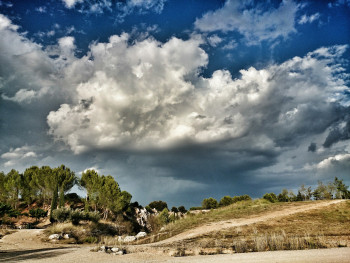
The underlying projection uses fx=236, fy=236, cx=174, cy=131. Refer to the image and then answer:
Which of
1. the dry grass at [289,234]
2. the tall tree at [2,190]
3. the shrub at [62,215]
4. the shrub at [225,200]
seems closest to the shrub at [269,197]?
the shrub at [225,200]

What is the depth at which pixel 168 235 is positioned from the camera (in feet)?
63.3

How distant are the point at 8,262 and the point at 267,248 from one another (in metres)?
11.2

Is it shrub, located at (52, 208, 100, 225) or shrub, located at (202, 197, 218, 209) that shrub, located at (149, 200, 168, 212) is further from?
shrub, located at (52, 208, 100, 225)

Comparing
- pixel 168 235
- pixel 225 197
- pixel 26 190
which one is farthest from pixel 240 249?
pixel 225 197

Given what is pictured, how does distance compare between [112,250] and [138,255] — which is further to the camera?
[112,250]

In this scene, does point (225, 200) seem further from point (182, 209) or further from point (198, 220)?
point (198, 220)

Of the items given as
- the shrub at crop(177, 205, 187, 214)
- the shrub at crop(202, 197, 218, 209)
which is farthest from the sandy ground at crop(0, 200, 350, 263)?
the shrub at crop(177, 205, 187, 214)

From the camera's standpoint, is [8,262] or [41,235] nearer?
[8,262]

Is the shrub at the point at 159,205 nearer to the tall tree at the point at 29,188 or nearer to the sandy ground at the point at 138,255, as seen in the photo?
the tall tree at the point at 29,188

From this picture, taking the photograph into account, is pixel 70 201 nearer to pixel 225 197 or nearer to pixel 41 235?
pixel 41 235

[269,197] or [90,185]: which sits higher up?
[90,185]

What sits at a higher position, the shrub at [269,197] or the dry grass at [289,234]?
the shrub at [269,197]

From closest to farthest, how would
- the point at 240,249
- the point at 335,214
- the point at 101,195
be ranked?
the point at 240,249 → the point at 335,214 → the point at 101,195

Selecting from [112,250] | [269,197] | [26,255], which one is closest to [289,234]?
[112,250]
